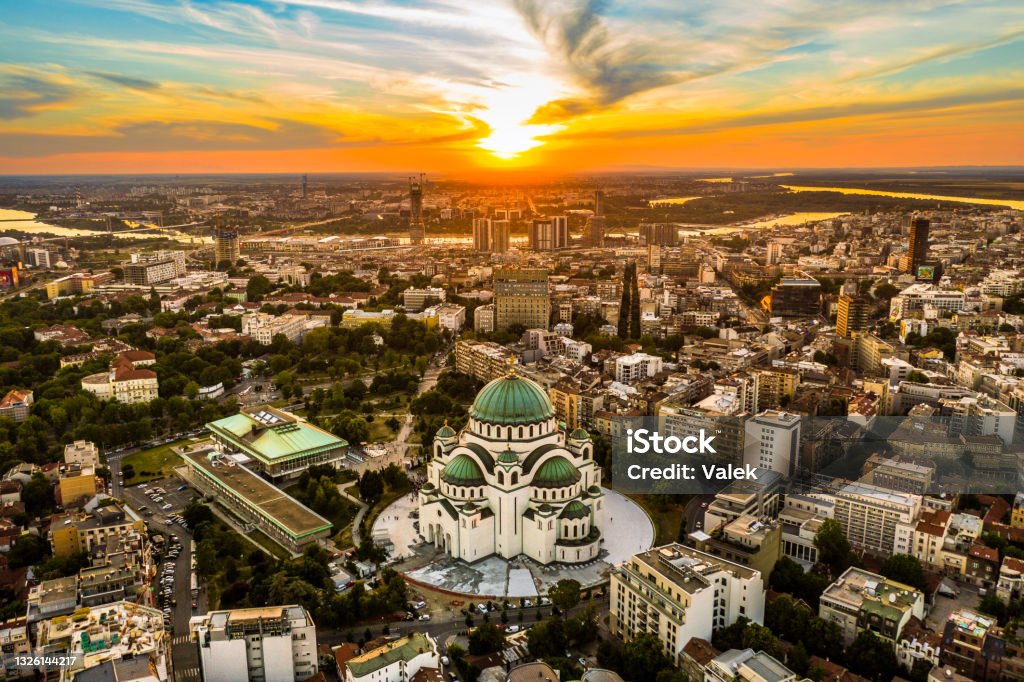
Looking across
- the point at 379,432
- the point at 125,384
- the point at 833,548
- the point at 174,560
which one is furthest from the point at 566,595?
the point at 125,384

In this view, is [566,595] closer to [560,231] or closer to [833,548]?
[833,548]

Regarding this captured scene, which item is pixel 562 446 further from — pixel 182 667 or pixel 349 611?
pixel 182 667

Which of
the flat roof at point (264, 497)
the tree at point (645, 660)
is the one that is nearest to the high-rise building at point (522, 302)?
the flat roof at point (264, 497)

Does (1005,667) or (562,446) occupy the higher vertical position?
(562,446)

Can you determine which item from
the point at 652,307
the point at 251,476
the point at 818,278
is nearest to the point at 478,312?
the point at 652,307

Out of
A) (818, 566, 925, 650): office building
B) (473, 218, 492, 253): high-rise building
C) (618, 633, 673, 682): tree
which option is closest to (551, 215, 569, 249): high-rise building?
(473, 218, 492, 253): high-rise building

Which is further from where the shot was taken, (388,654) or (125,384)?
(125,384)

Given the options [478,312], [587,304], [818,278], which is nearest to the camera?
[478,312]
